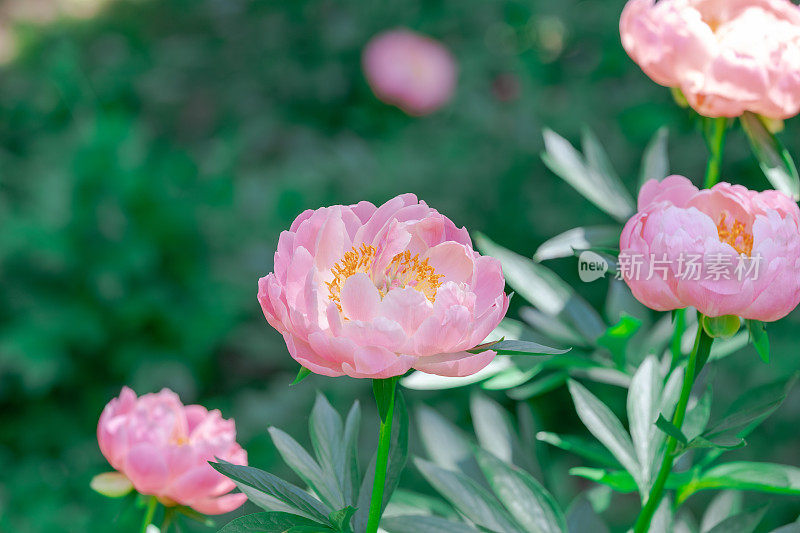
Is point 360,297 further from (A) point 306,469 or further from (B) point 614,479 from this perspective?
(B) point 614,479

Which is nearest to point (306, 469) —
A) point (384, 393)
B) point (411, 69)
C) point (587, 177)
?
point (384, 393)

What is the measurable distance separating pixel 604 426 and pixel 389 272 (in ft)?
0.80

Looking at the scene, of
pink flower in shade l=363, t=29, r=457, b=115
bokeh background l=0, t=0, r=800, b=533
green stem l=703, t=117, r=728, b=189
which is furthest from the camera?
pink flower in shade l=363, t=29, r=457, b=115

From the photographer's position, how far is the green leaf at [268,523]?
47 cm

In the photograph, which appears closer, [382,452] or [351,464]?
[382,452]

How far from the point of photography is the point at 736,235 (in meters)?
0.55

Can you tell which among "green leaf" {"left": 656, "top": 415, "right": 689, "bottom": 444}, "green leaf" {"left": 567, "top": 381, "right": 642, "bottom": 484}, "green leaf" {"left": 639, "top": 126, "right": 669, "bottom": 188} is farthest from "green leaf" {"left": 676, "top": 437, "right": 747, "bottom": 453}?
"green leaf" {"left": 639, "top": 126, "right": 669, "bottom": 188}

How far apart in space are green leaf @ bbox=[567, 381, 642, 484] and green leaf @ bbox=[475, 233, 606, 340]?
12 centimetres

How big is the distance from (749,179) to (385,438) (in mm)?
1384

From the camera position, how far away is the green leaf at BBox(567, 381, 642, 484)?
633 mm

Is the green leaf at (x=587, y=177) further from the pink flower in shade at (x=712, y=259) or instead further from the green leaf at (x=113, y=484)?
the green leaf at (x=113, y=484)

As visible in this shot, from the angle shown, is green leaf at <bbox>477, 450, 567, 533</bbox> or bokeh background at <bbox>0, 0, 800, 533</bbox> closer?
green leaf at <bbox>477, 450, 567, 533</bbox>

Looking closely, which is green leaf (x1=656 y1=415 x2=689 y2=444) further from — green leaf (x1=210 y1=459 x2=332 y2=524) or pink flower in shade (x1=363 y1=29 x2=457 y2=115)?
pink flower in shade (x1=363 y1=29 x2=457 y2=115)

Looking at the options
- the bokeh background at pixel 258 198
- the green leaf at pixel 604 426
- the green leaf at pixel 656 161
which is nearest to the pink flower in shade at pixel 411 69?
the bokeh background at pixel 258 198
